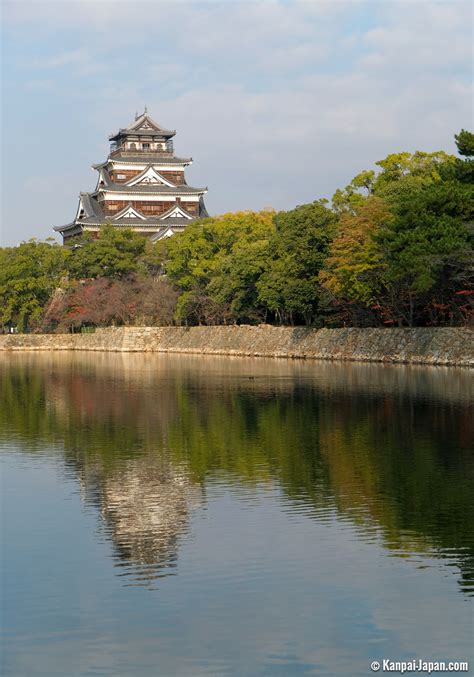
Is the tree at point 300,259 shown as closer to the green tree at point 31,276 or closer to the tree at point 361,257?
the tree at point 361,257

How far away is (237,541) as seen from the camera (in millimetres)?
11898

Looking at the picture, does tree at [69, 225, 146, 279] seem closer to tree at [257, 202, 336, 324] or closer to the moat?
tree at [257, 202, 336, 324]

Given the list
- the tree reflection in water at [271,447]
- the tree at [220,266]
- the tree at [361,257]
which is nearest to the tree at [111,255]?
the tree at [220,266]

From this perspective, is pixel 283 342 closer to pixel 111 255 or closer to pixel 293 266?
pixel 293 266

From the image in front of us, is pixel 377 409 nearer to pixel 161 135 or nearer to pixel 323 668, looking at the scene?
pixel 323 668

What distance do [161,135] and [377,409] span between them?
7179 centimetres

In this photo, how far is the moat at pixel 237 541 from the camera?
8453 millimetres

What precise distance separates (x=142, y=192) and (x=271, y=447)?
233 ft

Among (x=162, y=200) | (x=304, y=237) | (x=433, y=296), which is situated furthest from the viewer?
(x=162, y=200)

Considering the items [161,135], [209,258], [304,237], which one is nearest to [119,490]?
[304,237]

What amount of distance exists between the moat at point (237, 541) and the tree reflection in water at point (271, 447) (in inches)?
2.3

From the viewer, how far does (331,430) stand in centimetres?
2194

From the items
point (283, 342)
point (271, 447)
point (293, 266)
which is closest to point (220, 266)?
point (283, 342)

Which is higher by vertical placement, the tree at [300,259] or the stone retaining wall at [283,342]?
the tree at [300,259]
